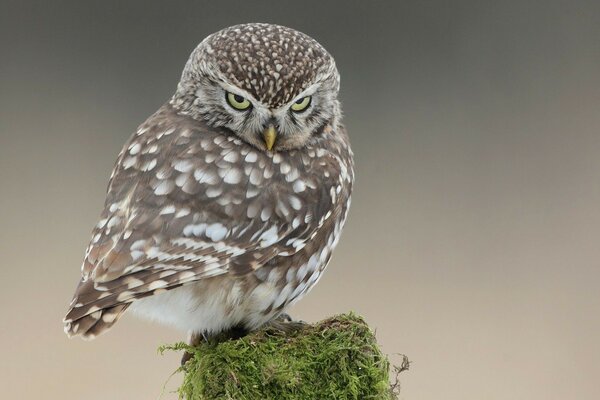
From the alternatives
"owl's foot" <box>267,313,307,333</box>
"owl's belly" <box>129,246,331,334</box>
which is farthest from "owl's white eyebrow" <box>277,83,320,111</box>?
"owl's foot" <box>267,313,307,333</box>

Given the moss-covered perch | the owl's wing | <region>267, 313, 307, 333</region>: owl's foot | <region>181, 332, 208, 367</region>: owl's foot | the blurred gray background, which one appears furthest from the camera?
the blurred gray background

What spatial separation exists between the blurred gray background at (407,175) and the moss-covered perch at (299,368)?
222cm

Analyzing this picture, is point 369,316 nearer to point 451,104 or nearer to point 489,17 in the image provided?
point 451,104

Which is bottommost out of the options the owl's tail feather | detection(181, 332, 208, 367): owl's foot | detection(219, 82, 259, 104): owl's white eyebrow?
the owl's tail feather

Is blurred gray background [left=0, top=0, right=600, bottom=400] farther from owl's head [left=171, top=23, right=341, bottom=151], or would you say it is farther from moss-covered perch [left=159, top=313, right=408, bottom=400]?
moss-covered perch [left=159, top=313, right=408, bottom=400]

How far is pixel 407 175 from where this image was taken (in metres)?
6.02

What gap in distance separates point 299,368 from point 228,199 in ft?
1.85

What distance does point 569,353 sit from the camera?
572cm

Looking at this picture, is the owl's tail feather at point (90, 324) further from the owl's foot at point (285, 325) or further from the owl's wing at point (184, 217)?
the owl's foot at point (285, 325)

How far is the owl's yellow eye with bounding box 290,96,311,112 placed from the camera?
348 centimetres

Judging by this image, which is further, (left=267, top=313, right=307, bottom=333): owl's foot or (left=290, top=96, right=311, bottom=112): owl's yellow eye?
(left=290, top=96, right=311, bottom=112): owl's yellow eye

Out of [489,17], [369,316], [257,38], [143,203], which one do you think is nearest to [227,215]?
[143,203]

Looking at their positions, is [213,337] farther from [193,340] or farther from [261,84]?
[261,84]

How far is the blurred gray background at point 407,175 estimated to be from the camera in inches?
219
